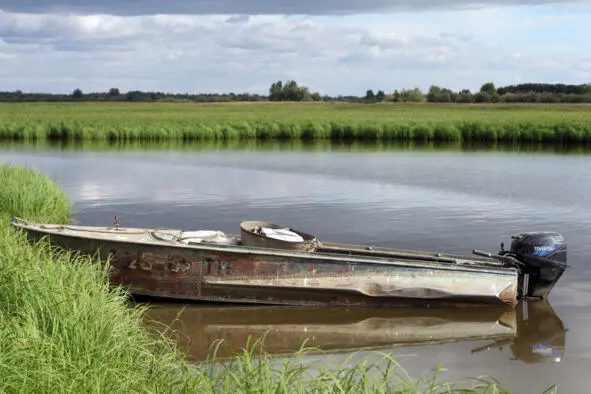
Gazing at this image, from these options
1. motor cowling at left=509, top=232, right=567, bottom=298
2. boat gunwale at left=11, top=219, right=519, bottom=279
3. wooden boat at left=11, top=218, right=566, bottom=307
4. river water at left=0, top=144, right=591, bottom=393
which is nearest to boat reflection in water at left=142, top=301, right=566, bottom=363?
river water at left=0, top=144, right=591, bottom=393

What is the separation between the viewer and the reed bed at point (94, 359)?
4969mm

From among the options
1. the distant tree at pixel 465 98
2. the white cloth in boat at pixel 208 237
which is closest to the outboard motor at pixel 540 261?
the white cloth in boat at pixel 208 237

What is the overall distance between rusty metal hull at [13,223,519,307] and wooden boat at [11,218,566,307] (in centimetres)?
1

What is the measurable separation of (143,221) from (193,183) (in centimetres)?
759

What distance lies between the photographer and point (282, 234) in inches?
435

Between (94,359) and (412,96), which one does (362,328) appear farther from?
(412,96)

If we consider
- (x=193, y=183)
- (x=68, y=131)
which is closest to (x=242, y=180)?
(x=193, y=183)

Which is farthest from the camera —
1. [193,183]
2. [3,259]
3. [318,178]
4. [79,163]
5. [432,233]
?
[79,163]

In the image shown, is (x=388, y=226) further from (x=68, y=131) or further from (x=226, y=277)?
(x=68, y=131)

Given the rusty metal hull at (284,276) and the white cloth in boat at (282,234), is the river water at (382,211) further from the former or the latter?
the white cloth in boat at (282,234)

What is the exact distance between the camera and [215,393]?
18.0 ft

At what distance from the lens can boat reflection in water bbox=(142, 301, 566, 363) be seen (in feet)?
29.8

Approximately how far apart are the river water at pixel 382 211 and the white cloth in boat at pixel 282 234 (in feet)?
3.25

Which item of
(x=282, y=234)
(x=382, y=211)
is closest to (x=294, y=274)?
(x=282, y=234)
